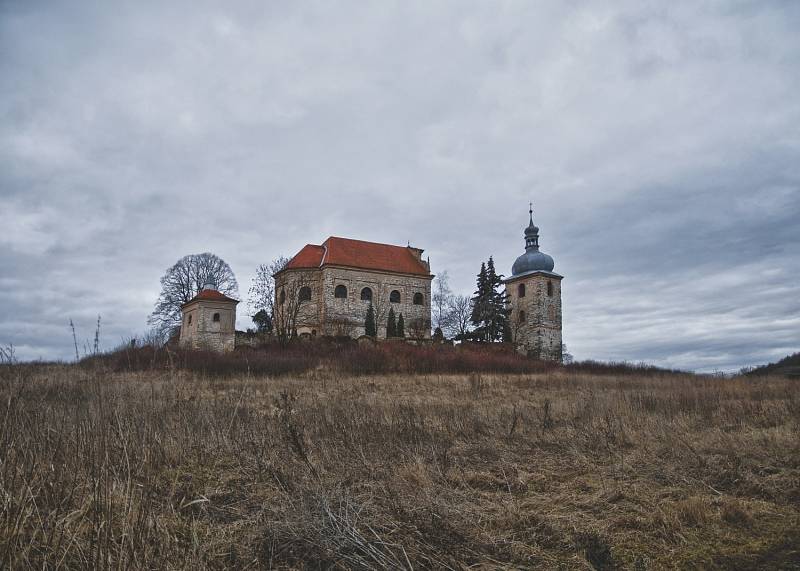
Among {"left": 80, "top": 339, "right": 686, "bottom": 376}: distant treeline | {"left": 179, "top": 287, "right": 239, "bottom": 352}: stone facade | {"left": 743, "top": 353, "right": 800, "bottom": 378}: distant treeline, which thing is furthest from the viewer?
{"left": 179, "top": 287, "right": 239, "bottom": 352}: stone facade

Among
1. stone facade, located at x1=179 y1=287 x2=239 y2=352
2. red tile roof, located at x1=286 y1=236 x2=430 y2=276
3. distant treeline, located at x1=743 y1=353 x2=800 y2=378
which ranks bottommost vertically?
distant treeline, located at x1=743 y1=353 x2=800 y2=378

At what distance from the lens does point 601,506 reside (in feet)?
13.6

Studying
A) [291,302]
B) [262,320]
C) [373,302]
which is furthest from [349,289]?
[262,320]

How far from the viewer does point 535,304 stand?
147 ft

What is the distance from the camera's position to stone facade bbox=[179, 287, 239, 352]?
109ft

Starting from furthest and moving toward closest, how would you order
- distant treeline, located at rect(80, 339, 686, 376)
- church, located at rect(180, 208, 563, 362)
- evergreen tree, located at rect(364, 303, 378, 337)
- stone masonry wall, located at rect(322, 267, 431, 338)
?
stone masonry wall, located at rect(322, 267, 431, 338) < evergreen tree, located at rect(364, 303, 378, 337) < church, located at rect(180, 208, 563, 362) < distant treeline, located at rect(80, 339, 686, 376)

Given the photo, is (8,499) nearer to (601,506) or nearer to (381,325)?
(601,506)

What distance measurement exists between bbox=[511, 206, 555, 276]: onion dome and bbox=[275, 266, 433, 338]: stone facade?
11.3 m

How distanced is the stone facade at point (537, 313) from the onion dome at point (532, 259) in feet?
3.33

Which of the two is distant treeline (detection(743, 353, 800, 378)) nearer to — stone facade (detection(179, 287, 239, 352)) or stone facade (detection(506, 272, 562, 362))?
stone facade (detection(506, 272, 562, 362))

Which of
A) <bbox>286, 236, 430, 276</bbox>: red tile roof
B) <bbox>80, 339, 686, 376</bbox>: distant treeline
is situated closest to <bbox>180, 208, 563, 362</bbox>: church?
<bbox>286, 236, 430, 276</bbox>: red tile roof

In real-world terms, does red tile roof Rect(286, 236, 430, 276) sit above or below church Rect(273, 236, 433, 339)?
above

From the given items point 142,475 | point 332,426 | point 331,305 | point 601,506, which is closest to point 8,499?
point 142,475

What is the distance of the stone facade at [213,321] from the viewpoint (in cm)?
3309
